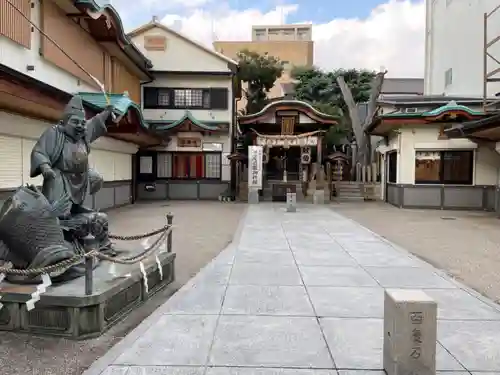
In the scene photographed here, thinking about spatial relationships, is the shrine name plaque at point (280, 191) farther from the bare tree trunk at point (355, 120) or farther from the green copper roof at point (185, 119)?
the bare tree trunk at point (355, 120)

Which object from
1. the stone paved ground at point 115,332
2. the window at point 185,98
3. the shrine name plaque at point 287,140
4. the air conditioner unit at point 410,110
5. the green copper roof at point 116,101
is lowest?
the stone paved ground at point 115,332

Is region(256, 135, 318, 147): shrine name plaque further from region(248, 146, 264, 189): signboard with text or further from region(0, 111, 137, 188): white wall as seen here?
region(0, 111, 137, 188): white wall

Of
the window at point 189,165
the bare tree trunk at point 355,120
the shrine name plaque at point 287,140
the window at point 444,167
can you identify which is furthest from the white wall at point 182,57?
the window at point 444,167

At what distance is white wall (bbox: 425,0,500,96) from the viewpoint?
A: 24.0m

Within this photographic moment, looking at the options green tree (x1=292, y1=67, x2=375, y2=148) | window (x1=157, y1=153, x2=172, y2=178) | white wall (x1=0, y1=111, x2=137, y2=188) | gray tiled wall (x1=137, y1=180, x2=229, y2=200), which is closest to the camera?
white wall (x1=0, y1=111, x2=137, y2=188)

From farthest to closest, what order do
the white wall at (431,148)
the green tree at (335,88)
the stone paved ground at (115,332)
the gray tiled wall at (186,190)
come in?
the green tree at (335,88), the gray tiled wall at (186,190), the white wall at (431,148), the stone paved ground at (115,332)

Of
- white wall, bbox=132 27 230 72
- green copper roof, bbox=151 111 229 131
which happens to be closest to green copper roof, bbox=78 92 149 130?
green copper roof, bbox=151 111 229 131

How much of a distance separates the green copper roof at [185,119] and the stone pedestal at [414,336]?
68.9 ft

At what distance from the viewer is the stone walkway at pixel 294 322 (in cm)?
392

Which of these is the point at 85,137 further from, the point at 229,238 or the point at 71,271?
the point at 229,238

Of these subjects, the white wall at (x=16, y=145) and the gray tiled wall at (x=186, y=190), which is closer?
the white wall at (x=16, y=145)

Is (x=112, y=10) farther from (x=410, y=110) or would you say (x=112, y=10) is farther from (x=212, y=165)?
(x=410, y=110)

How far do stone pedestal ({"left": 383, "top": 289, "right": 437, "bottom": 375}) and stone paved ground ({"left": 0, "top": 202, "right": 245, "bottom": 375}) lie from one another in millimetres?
2841

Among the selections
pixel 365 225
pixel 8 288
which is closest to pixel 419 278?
pixel 8 288
